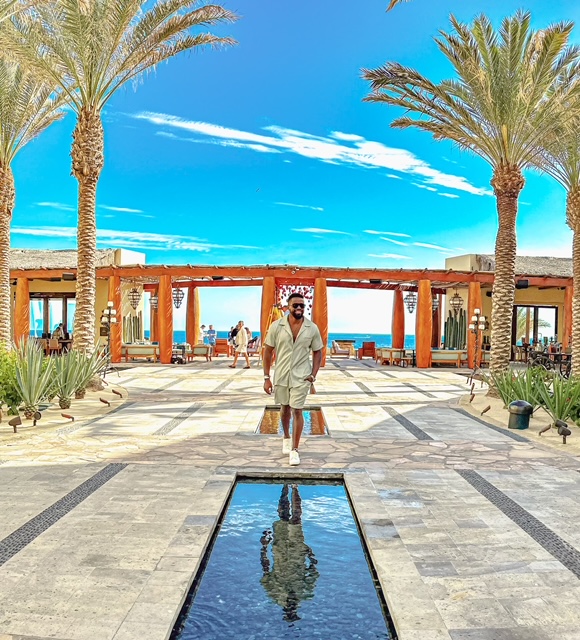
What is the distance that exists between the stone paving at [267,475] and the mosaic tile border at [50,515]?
16 mm

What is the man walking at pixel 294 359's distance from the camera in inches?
245

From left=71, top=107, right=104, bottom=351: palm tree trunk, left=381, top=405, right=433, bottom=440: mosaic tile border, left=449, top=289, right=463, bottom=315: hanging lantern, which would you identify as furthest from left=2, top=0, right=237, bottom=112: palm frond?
left=449, top=289, right=463, bottom=315: hanging lantern

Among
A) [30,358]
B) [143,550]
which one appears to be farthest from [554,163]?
[143,550]

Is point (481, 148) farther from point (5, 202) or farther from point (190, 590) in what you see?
point (190, 590)

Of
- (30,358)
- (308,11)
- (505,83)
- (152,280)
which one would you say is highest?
(308,11)

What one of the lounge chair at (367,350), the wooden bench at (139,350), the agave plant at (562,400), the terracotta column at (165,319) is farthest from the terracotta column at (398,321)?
the agave plant at (562,400)

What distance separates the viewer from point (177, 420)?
927 centimetres

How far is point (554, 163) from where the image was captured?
613 inches

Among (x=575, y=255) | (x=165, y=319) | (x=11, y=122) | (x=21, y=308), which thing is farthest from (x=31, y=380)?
(x=21, y=308)

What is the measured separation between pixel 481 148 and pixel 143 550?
11861mm

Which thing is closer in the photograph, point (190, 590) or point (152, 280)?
point (190, 590)

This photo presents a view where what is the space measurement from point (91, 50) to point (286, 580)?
11.3 metres

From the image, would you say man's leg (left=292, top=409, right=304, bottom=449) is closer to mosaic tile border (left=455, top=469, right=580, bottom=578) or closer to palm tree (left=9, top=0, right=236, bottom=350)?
mosaic tile border (left=455, top=469, right=580, bottom=578)

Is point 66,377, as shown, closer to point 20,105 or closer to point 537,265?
point 20,105
